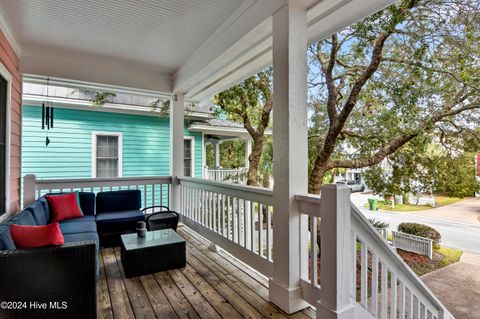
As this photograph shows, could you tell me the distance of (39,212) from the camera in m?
3.19

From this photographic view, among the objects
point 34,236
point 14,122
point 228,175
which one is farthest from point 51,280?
point 228,175

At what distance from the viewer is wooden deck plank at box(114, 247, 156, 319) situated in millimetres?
2252

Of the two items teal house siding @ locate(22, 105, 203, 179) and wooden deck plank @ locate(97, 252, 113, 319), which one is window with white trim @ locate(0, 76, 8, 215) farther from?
teal house siding @ locate(22, 105, 203, 179)

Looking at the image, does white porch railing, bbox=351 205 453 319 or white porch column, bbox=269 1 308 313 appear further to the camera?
white porch column, bbox=269 1 308 313

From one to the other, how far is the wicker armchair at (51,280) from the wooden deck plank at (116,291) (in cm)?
35

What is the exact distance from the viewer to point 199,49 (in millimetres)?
3984

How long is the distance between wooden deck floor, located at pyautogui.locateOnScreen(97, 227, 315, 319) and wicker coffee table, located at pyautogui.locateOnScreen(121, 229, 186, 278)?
79 millimetres

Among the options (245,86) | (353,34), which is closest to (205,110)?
(245,86)

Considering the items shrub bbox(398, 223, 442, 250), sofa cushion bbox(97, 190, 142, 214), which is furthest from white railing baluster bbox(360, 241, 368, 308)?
shrub bbox(398, 223, 442, 250)

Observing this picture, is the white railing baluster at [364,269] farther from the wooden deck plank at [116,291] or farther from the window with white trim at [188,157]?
the window with white trim at [188,157]

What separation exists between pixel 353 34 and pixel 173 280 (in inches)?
183

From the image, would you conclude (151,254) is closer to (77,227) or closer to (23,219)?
(77,227)

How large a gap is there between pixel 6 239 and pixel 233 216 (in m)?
2.22

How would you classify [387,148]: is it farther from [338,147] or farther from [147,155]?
[147,155]
